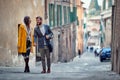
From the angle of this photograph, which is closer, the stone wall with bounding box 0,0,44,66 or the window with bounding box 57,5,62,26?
the stone wall with bounding box 0,0,44,66

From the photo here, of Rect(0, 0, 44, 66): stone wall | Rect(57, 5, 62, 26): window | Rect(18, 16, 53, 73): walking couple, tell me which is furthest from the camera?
Rect(57, 5, 62, 26): window

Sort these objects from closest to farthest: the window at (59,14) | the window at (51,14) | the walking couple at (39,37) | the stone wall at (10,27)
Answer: the walking couple at (39,37), the stone wall at (10,27), the window at (51,14), the window at (59,14)

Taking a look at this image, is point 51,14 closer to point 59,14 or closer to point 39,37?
point 59,14

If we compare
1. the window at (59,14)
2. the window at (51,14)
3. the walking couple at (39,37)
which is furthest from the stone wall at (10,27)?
the window at (59,14)

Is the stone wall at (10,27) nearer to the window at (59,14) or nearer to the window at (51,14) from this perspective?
the window at (51,14)

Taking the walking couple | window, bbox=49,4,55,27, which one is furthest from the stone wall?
window, bbox=49,4,55,27

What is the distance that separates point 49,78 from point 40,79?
0.36 metres

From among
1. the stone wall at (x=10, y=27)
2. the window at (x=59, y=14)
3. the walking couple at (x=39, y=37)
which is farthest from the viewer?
the window at (x=59, y=14)

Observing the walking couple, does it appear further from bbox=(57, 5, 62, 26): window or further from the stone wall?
bbox=(57, 5, 62, 26): window

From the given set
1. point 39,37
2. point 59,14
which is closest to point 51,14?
point 59,14

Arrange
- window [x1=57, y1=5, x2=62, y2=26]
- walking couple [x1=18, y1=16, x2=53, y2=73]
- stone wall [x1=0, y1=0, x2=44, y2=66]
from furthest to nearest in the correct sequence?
window [x1=57, y1=5, x2=62, y2=26] → stone wall [x1=0, y1=0, x2=44, y2=66] → walking couple [x1=18, y1=16, x2=53, y2=73]

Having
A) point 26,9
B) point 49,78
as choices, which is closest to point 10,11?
point 26,9

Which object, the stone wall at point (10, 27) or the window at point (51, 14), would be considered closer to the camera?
the stone wall at point (10, 27)

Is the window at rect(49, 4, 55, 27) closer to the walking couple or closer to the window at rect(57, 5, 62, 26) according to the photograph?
the window at rect(57, 5, 62, 26)
